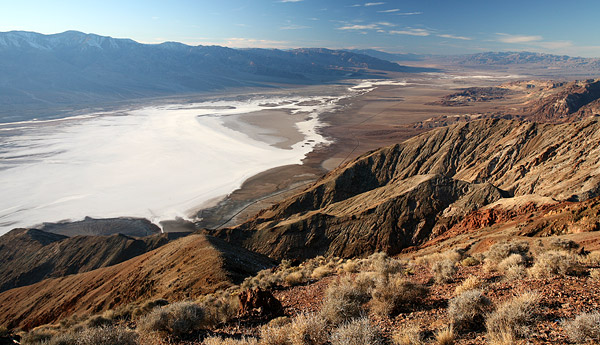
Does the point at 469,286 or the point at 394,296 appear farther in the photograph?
the point at 469,286

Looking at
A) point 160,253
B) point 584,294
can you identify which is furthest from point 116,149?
point 584,294

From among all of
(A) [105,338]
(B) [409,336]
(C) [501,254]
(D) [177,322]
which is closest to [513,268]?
(C) [501,254]

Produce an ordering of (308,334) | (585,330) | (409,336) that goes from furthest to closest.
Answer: (308,334), (409,336), (585,330)

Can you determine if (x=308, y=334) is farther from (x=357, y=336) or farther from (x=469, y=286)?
(x=469, y=286)

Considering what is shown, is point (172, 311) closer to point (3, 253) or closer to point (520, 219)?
point (520, 219)

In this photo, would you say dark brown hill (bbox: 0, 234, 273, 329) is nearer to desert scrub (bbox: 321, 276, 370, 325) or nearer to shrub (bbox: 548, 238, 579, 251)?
desert scrub (bbox: 321, 276, 370, 325)

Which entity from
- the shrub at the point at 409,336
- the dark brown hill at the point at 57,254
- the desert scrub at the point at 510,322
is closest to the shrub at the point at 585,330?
the desert scrub at the point at 510,322

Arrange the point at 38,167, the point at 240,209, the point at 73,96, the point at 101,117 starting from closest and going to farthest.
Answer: the point at 240,209
the point at 38,167
the point at 101,117
the point at 73,96
